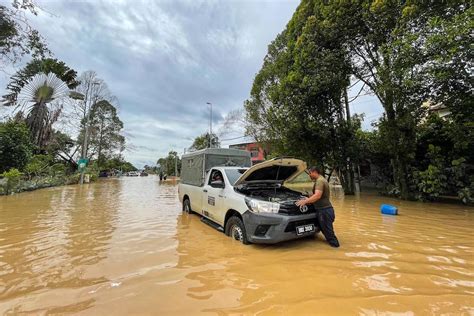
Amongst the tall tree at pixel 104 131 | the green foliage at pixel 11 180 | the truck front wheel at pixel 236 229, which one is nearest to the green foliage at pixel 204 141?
the tall tree at pixel 104 131

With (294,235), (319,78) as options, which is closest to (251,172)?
(294,235)

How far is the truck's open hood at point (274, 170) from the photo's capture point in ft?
17.5

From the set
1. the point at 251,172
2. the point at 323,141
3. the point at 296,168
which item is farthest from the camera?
the point at 323,141

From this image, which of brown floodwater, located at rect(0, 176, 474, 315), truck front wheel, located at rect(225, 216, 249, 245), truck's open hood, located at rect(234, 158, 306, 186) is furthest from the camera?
truck's open hood, located at rect(234, 158, 306, 186)

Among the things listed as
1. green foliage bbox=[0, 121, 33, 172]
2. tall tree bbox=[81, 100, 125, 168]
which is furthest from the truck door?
tall tree bbox=[81, 100, 125, 168]

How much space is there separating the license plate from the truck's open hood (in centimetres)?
142

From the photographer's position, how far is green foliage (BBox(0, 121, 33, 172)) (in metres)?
17.9

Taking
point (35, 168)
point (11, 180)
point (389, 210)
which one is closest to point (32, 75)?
point (35, 168)

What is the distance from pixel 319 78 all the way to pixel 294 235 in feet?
29.5

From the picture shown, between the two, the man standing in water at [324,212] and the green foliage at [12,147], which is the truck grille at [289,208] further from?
the green foliage at [12,147]

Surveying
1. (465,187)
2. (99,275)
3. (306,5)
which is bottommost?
(99,275)

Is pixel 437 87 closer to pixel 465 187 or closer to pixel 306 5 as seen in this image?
pixel 465 187

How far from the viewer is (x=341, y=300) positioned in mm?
2836

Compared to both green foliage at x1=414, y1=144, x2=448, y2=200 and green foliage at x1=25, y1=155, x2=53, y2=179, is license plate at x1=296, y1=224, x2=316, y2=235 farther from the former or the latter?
green foliage at x1=25, y1=155, x2=53, y2=179
